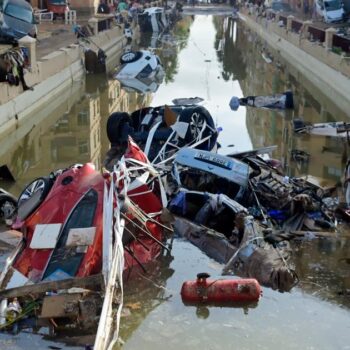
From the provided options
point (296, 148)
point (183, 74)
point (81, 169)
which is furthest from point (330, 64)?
point (81, 169)

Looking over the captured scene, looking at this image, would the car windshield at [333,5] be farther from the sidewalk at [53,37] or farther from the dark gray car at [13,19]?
the dark gray car at [13,19]

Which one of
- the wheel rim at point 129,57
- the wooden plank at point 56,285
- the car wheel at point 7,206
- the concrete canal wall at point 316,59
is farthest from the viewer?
the wheel rim at point 129,57

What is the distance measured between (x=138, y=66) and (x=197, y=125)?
1907 centimetres

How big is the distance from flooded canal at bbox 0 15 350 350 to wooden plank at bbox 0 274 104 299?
0.55m

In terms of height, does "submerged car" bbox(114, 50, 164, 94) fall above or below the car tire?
below

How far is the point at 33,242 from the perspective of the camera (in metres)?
9.10

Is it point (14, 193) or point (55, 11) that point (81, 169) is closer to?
point (14, 193)

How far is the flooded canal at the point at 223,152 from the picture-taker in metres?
8.24

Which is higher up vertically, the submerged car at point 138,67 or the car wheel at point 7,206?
the car wheel at point 7,206

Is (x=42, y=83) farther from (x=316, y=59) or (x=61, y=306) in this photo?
(x=61, y=306)

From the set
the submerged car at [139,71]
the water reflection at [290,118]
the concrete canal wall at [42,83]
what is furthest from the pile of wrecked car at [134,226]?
the submerged car at [139,71]

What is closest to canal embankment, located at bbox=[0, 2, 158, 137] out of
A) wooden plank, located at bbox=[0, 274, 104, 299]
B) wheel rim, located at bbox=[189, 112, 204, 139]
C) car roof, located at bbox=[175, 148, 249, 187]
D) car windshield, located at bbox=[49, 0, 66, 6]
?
wheel rim, located at bbox=[189, 112, 204, 139]

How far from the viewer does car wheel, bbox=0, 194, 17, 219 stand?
12055mm

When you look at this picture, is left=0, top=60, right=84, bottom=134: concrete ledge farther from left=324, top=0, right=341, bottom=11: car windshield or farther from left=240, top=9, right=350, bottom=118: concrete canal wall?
left=324, top=0, right=341, bottom=11: car windshield
